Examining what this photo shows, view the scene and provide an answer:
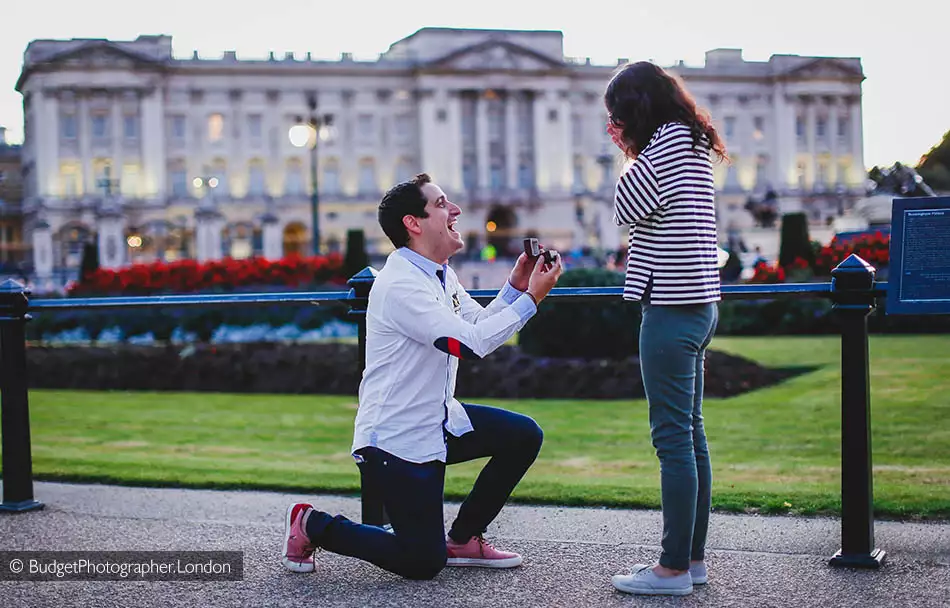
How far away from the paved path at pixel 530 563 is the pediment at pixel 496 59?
71134mm

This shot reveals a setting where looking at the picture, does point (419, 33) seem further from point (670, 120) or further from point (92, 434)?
point (670, 120)

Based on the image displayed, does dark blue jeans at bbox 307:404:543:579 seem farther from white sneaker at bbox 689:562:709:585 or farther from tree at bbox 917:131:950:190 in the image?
tree at bbox 917:131:950:190

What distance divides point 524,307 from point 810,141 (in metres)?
84.3

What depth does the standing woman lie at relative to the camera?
405 cm

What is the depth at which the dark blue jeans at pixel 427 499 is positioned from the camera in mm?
4250

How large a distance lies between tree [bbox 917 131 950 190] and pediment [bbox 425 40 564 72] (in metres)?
22.9

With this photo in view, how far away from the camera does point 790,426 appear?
360 inches

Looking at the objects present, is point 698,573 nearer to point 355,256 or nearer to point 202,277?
point 202,277

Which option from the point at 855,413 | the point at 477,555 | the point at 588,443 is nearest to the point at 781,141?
the point at 588,443

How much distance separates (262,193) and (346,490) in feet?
228

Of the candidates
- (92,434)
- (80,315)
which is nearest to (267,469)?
(92,434)

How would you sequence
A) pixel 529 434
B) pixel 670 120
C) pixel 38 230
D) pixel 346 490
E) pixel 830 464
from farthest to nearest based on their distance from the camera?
1. pixel 38 230
2. pixel 830 464
3. pixel 346 490
4. pixel 529 434
5. pixel 670 120

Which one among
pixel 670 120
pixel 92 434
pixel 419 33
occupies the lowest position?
pixel 92 434

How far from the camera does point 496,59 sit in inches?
3004
